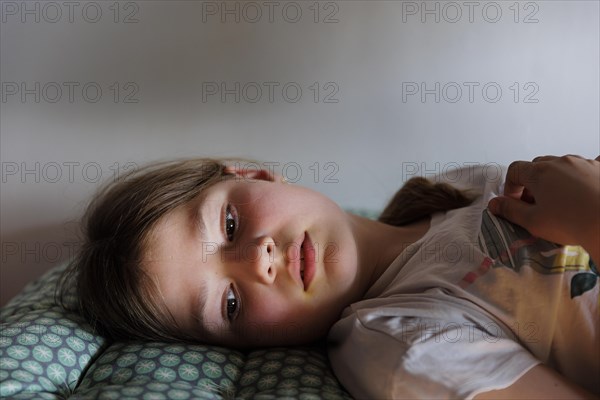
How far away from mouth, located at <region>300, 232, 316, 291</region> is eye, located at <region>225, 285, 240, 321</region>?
116 mm

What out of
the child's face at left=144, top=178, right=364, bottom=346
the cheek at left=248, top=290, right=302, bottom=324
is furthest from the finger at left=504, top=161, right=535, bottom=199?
the cheek at left=248, top=290, right=302, bottom=324

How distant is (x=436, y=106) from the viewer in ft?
5.25

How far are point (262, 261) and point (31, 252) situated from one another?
892 millimetres

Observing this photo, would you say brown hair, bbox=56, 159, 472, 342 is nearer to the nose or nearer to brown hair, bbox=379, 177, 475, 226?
brown hair, bbox=379, 177, 475, 226

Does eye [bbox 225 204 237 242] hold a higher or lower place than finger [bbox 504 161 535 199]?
lower

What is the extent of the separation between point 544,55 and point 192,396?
121cm

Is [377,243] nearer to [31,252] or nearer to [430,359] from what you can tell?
[430,359]

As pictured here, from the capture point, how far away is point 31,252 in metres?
1.64

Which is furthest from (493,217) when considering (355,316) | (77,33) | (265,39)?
(77,33)

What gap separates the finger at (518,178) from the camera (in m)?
0.99

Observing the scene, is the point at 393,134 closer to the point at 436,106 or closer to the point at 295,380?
the point at 436,106

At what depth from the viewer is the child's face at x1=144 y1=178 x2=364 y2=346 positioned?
3.36ft

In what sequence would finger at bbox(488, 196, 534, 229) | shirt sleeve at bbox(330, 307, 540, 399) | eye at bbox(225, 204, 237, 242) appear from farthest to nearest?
eye at bbox(225, 204, 237, 242)
finger at bbox(488, 196, 534, 229)
shirt sleeve at bbox(330, 307, 540, 399)

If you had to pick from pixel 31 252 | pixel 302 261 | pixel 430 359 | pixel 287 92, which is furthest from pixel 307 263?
pixel 31 252
